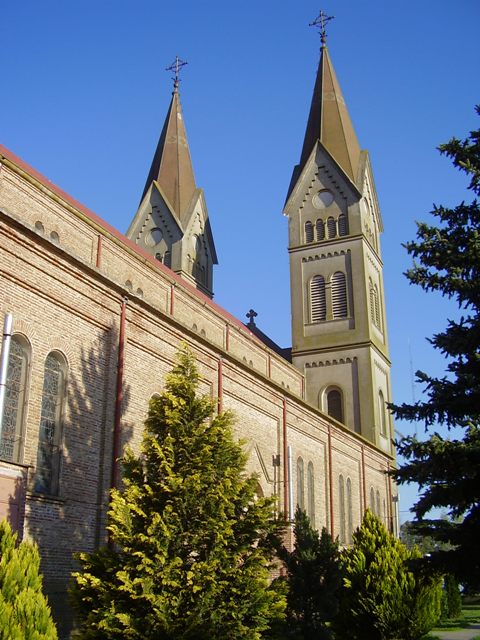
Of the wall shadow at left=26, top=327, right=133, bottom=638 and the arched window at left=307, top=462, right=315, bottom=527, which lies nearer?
the wall shadow at left=26, top=327, right=133, bottom=638

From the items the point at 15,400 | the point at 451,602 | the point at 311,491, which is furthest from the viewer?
the point at 451,602

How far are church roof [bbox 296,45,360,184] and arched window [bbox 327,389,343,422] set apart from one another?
1218 cm

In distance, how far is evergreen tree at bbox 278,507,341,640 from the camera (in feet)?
57.5

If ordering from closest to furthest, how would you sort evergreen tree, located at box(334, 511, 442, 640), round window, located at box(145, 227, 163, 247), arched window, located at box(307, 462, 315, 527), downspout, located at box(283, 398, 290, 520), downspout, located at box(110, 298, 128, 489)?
downspout, located at box(110, 298, 128, 489) → evergreen tree, located at box(334, 511, 442, 640) → downspout, located at box(283, 398, 290, 520) → arched window, located at box(307, 462, 315, 527) → round window, located at box(145, 227, 163, 247)

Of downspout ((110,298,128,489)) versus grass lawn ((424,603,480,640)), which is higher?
downspout ((110,298,128,489))

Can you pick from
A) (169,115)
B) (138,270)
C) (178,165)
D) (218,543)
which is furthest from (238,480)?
(169,115)

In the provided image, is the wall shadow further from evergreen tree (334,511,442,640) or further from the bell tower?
the bell tower

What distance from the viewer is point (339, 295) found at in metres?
41.5

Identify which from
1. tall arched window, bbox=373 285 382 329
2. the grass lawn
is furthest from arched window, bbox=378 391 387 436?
the grass lawn

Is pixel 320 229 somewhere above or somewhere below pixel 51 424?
above

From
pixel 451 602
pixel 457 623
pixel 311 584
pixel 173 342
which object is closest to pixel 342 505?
pixel 451 602

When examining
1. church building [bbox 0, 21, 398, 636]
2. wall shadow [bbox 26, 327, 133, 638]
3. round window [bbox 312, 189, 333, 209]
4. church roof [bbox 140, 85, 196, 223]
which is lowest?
wall shadow [bbox 26, 327, 133, 638]

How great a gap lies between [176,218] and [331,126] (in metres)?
11.0

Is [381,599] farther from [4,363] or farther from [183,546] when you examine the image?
[4,363]
